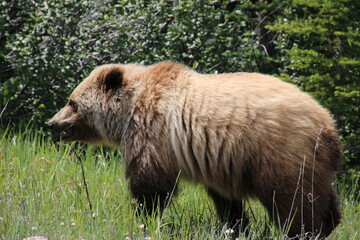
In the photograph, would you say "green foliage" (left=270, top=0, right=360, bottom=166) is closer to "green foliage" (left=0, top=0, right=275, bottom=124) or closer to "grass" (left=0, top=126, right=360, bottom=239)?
"green foliage" (left=0, top=0, right=275, bottom=124)

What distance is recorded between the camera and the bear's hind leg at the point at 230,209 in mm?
6024

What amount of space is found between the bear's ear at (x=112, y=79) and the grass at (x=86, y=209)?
94cm

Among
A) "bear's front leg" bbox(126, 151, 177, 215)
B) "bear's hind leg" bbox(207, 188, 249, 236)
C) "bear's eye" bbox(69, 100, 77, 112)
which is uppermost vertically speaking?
"bear's eye" bbox(69, 100, 77, 112)

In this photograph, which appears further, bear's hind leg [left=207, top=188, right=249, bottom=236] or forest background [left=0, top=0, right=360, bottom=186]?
forest background [left=0, top=0, right=360, bottom=186]

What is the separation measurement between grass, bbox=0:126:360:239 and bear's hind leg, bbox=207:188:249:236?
9 cm

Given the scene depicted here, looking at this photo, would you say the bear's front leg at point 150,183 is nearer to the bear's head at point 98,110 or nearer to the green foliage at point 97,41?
the bear's head at point 98,110

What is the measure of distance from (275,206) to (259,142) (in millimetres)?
537

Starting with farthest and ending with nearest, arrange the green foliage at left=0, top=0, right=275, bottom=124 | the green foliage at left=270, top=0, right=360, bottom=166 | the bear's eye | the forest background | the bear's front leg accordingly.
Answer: the green foliage at left=0, top=0, right=275, bottom=124
the forest background
the green foliage at left=270, top=0, right=360, bottom=166
the bear's eye
the bear's front leg

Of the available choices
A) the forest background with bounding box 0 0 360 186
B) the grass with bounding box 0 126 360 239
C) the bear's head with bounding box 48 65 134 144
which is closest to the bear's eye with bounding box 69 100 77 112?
the bear's head with bounding box 48 65 134 144

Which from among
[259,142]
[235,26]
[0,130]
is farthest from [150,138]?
[235,26]

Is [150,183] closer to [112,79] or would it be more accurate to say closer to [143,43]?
[112,79]

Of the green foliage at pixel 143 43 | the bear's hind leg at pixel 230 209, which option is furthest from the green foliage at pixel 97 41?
the bear's hind leg at pixel 230 209

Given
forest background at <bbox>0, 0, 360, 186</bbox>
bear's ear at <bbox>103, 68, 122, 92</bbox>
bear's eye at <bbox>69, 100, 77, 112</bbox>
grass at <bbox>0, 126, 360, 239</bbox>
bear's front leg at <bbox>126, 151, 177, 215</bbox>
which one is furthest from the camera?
forest background at <bbox>0, 0, 360, 186</bbox>

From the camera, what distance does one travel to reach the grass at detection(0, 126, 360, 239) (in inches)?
190
